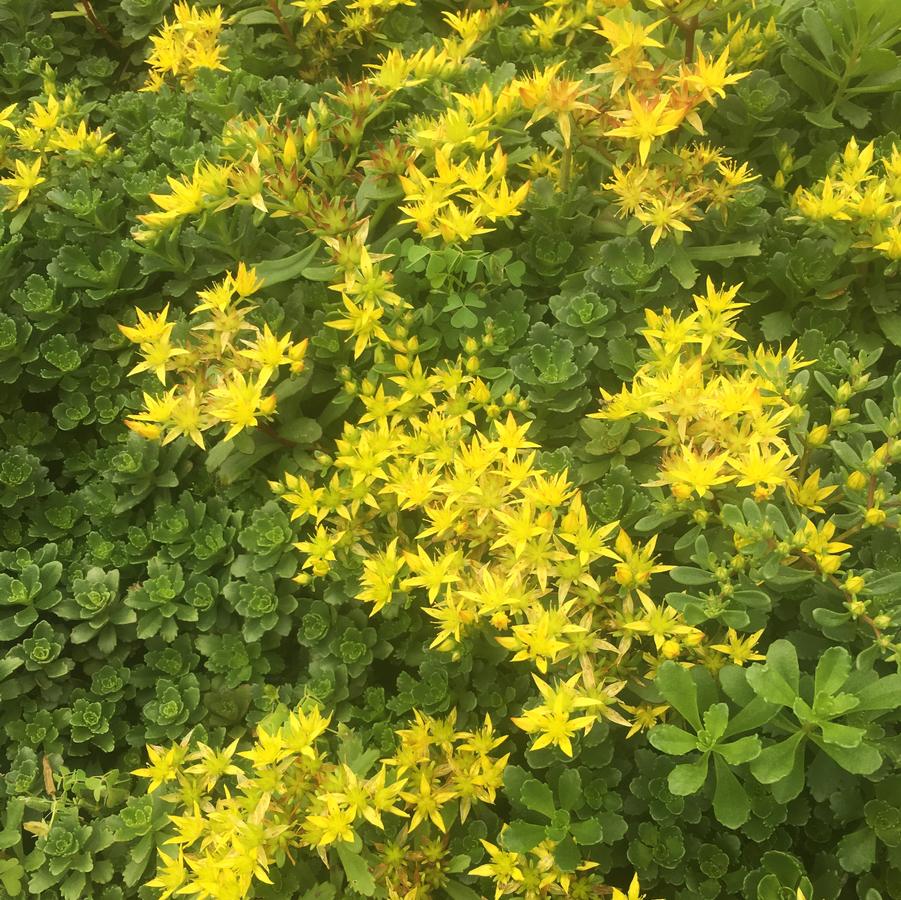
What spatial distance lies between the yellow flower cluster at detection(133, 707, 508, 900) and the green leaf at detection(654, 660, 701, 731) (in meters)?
0.38

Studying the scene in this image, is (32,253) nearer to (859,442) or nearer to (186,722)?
(186,722)

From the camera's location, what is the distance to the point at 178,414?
1744mm

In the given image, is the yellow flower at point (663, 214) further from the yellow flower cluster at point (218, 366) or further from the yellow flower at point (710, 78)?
the yellow flower cluster at point (218, 366)

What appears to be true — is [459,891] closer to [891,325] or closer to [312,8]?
[891,325]

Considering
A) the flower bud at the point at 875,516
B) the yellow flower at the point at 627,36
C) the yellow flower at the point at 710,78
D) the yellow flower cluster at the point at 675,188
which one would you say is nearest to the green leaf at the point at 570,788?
the flower bud at the point at 875,516

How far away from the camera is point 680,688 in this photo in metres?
1.30

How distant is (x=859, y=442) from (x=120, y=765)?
1.68m

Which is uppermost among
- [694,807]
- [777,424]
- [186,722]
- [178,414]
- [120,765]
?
[777,424]

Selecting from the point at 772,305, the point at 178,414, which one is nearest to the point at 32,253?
the point at 178,414

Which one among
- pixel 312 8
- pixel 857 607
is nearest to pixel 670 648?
pixel 857 607

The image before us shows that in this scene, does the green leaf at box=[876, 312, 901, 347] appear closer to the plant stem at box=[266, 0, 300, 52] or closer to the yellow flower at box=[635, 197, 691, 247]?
the yellow flower at box=[635, 197, 691, 247]

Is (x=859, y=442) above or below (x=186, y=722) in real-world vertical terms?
above

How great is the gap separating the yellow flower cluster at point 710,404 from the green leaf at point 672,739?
373mm

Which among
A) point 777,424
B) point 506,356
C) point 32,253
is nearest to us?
point 777,424
